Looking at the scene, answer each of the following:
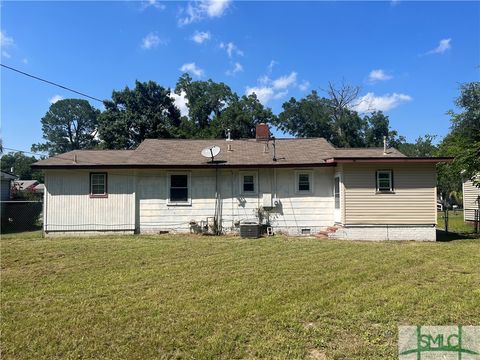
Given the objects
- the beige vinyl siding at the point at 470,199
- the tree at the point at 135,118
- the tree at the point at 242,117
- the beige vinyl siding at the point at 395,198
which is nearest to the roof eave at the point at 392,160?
the beige vinyl siding at the point at 395,198

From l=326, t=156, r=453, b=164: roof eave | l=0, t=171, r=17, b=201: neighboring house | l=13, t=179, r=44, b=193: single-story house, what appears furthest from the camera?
l=13, t=179, r=44, b=193: single-story house

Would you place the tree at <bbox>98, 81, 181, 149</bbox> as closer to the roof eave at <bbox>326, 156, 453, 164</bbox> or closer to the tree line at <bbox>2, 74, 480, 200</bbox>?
the tree line at <bbox>2, 74, 480, 200</bbox>

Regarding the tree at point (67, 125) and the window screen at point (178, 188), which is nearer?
the window screen at point (178, 188)

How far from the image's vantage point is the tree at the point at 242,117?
39125 millimetres

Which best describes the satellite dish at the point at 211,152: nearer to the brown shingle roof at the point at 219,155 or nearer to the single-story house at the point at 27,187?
the brown shingle roof at the point at 219,155

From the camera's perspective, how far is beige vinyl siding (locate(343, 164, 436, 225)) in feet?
43.8

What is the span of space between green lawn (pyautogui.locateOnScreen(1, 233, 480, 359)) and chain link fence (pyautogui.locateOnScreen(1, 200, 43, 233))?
10.6 meters

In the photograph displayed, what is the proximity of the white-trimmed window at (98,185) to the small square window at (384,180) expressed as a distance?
10073mm

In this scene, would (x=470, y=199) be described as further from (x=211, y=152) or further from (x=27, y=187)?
(x=27, y=187)

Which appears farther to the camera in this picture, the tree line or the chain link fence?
the tree line

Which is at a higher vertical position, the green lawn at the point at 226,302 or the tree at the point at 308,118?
the tree at the point at 308,118

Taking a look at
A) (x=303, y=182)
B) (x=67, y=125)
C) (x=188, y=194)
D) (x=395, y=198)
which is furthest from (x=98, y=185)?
(x=67, y=125)

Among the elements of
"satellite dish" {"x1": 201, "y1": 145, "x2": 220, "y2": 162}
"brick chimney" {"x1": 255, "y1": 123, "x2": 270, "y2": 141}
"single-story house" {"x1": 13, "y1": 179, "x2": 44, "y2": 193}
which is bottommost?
"single-story house" {"x1": 13, "y1": 179, "x2": 44, "y2": 193}

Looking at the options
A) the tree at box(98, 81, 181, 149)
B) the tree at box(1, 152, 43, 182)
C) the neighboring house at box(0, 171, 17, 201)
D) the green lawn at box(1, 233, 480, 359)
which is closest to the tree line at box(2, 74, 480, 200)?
the tree at box(98, 81, 181, 149)
